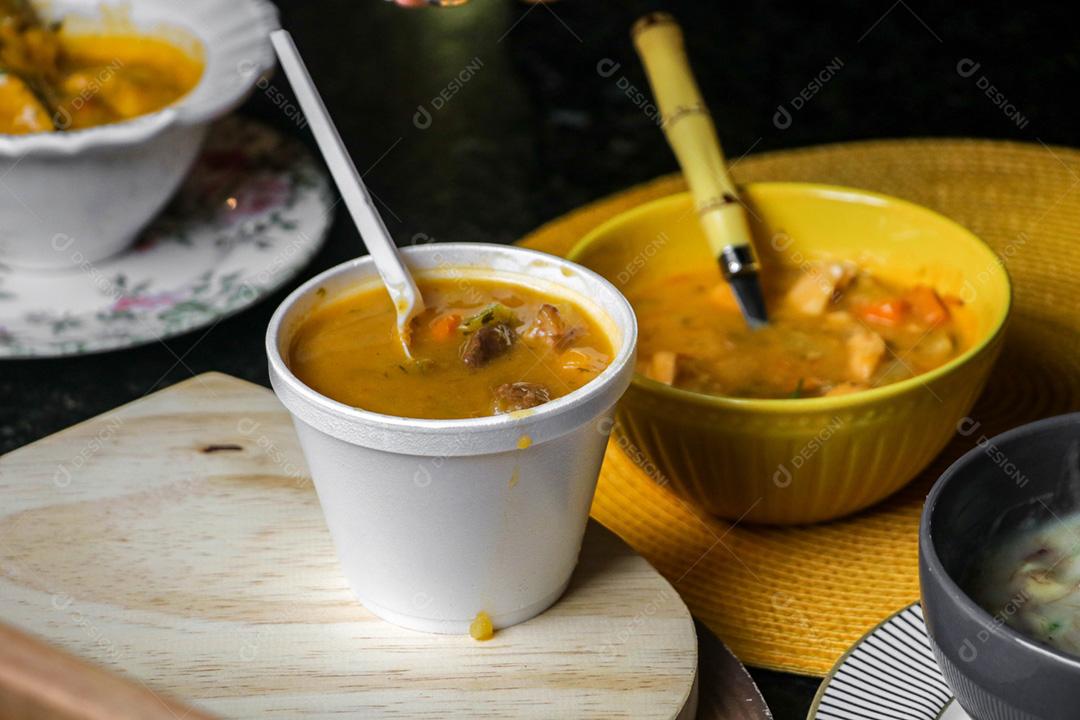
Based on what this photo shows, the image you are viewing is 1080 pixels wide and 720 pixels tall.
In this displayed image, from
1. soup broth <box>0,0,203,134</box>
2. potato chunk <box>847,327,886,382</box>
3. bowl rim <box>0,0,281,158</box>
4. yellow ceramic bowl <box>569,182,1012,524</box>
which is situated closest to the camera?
yellow ceramic bowl <box>569,182,1012,524</box>

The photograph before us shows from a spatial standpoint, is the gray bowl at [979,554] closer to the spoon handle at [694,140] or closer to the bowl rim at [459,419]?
the bowl rim at [459,419]

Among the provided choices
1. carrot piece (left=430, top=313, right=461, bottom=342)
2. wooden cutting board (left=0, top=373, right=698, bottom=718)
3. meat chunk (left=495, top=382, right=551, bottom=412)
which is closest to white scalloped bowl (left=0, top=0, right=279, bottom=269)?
wooden cutting board (left=0, top=373, right=698, bottom=718)

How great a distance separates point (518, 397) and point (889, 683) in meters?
0.32

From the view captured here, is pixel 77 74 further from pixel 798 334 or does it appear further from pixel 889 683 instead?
pixel 889 683

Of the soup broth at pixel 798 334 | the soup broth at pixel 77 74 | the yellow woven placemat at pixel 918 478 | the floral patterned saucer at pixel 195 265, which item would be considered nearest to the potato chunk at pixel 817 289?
the soup broth at pixel 798 334

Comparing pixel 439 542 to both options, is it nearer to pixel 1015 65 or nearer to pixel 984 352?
pixel 984 352

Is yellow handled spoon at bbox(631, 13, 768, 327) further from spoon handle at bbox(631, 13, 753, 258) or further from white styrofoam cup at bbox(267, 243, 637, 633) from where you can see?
white styrofoam cup at bbox(267, 243, 637, 633)

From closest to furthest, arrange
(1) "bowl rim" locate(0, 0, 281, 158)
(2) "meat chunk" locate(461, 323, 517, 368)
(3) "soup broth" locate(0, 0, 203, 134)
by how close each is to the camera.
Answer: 1. (2) "meat chunk" locate(461, 323, 517, 368)
2. (1) "bowl rim" locate(0, 0, 281, 158)
3. (3) "soup broth" locate(0, 0, 203, 134)

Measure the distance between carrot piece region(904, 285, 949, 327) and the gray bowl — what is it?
0.40 meters

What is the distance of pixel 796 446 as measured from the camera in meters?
1.08

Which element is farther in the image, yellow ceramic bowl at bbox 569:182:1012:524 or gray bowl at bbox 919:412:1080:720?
yellow ceramic bowl at bbox 569:182:1012:524

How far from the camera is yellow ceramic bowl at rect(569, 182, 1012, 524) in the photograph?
1.08m

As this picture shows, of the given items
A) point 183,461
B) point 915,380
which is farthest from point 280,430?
point 915,380

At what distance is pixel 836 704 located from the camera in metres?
0.88
